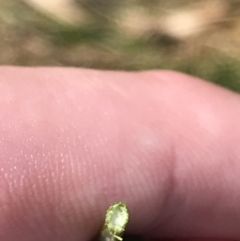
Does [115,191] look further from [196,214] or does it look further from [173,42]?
[173,42]

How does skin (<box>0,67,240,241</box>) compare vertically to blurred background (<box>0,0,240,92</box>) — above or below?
below

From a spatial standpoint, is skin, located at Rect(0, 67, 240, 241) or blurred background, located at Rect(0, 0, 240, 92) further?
blurred background, located at Rect(0, 0, 240, 92)

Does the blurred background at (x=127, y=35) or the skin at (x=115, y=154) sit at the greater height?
the blurred background at (x=127, y=35)

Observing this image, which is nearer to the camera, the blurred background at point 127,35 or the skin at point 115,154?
the skin at point 115,154

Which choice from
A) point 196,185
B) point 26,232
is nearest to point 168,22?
point 196,185

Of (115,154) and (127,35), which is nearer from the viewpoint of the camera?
(115,154)
